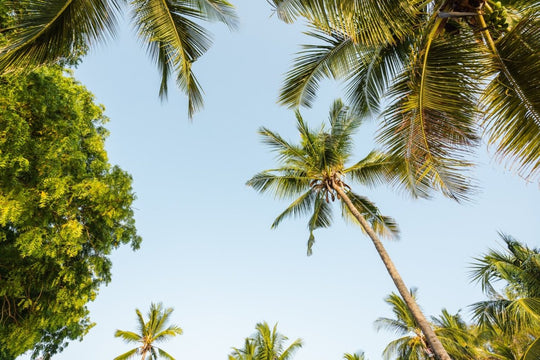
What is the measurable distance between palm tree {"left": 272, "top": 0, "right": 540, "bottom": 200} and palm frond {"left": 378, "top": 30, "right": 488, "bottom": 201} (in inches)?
0.4

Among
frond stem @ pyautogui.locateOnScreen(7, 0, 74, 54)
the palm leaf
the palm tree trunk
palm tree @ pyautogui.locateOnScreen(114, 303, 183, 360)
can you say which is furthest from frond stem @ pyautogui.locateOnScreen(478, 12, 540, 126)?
palm tree @ pyautogui.locateOnScreen(114, 303, 183, 360)

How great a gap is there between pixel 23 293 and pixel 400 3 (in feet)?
29.4

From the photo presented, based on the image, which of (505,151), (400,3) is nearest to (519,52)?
(505,151)

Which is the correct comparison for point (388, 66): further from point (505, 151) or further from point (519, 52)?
point (505, 151)

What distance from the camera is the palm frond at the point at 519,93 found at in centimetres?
266

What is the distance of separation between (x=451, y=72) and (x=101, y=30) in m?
4.71

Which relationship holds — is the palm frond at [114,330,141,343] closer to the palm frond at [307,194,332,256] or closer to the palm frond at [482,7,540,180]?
the palm frond at [307,194,332,256]

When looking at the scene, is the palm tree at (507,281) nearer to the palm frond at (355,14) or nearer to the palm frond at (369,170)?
the palm frond at (369,170)

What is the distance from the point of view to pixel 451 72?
3219mm

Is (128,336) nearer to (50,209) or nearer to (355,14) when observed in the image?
(50,209)

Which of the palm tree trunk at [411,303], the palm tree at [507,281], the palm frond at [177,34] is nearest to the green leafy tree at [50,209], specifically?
the palm frond at [177,34]

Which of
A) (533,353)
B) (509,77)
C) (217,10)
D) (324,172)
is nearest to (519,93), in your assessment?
(509,77)

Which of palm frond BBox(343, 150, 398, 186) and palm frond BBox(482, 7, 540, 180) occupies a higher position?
palm frond BBox(343, 150, 398, 186)

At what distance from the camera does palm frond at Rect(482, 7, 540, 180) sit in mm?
2664
